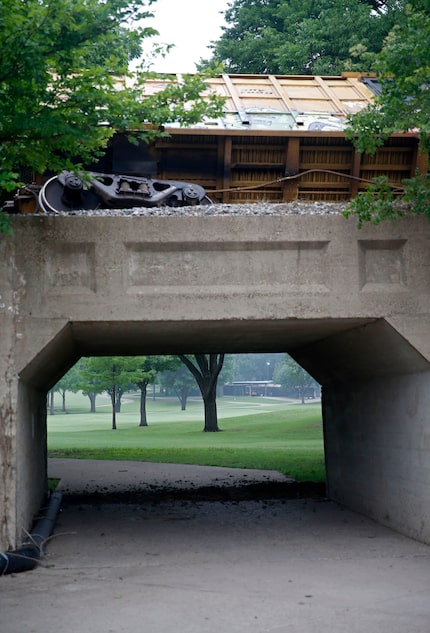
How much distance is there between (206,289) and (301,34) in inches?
765

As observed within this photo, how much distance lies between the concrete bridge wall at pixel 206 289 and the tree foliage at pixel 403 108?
441 millimetres

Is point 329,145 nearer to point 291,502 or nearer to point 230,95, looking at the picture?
point 230,95

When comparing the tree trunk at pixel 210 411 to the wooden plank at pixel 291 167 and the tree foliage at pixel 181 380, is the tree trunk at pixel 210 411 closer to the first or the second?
the wooden plank at pixel 291 167

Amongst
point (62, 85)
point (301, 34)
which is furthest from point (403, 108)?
point (301, 34)

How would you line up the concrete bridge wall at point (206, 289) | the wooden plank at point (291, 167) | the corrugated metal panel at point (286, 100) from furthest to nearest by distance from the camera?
the corrugated metal panel at point (286, 100), the wooden plank at point (291, 167), the concrete bridge wall at point (206, 289)

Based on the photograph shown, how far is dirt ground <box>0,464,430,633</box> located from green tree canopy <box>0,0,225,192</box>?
4.12 meters

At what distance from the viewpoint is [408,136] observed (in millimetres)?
14164

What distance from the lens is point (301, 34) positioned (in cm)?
2598

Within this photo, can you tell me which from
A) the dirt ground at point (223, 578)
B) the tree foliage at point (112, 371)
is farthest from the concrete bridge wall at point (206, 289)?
the tree foliage at point (112, 371)

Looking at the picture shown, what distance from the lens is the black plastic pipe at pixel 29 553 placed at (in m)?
8.12

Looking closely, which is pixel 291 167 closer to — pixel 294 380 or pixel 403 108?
pixel 403 108

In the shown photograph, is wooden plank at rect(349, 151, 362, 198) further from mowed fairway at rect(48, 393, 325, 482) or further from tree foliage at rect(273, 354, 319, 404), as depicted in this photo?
tree foliage at rect(273, 354, 319, 404)

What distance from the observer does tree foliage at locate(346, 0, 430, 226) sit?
805 centimetres

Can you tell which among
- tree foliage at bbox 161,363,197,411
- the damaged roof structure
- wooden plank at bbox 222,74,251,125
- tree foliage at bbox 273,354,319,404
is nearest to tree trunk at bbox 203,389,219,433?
wooden plank at bbox 222,74,251,125
